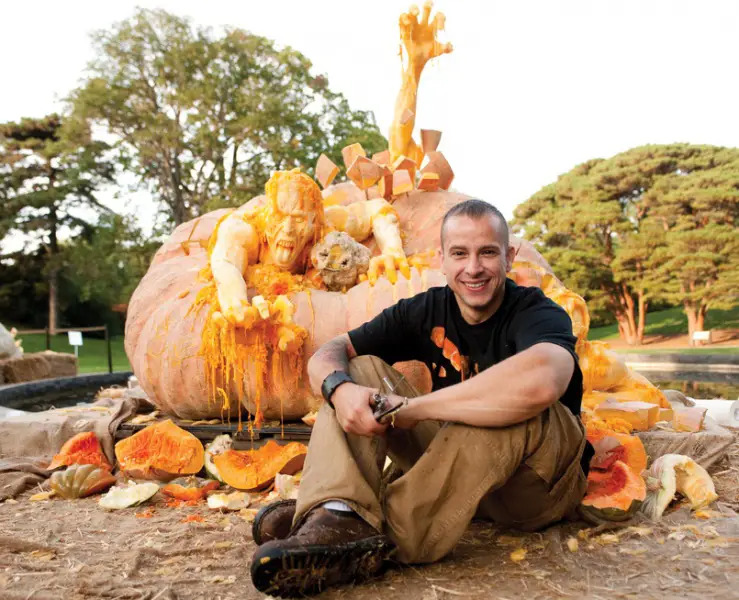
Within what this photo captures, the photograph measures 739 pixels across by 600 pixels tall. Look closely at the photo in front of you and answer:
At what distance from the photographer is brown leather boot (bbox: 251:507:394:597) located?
1516 millimetres

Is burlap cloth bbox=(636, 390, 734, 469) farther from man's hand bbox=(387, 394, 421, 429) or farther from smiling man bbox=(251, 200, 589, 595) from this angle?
man's hand bbox=(387, 394, 421, 429)

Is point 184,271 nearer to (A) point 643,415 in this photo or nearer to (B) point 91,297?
(A) point 643,415

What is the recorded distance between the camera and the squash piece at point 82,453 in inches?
132

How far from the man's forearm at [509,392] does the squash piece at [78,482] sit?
1.95 m

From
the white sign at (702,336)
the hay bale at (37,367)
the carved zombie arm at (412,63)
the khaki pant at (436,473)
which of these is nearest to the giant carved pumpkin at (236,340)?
the carved zombie arm at (412,63)

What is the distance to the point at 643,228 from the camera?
56.6 feet

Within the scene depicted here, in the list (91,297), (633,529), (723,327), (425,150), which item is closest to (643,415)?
(633,529)

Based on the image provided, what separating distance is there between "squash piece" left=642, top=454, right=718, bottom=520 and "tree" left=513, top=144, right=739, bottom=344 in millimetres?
15001

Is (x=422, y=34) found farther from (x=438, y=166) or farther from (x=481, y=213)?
(x=481, y=213)

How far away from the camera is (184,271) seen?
382cm

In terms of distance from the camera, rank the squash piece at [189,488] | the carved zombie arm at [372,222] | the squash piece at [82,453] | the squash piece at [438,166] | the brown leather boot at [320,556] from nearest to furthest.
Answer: the brown leather boot at [320,556] < the squash piece at [189,488] < the squash piece at [82,453] < the carved zombie arm at [372,222] < the squash piece at [438,166]

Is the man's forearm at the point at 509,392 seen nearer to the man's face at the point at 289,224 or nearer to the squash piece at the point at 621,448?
the squash piece at the point at 621,448

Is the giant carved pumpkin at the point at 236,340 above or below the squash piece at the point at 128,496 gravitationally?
above

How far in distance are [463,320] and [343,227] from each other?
6.36 ft
